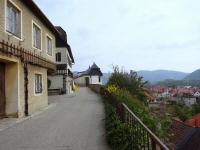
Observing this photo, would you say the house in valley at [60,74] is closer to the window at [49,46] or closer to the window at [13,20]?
the window at [49,46]

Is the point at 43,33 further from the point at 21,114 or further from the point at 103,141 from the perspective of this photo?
the point at 103,141

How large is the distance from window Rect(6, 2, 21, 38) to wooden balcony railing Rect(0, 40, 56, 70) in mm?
711

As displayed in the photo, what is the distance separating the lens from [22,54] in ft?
49.5

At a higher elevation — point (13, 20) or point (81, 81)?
point (13, 20)

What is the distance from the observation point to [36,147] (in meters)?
8.81

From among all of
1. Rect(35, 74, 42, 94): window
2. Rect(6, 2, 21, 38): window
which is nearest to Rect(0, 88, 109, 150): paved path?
Rect(6, 2, 21, 38): window

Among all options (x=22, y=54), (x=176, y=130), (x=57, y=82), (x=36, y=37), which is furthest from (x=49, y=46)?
(x=57, y=82)

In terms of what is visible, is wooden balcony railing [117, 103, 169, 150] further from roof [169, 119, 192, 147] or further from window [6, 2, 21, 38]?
window [6, 2, 21, 38]

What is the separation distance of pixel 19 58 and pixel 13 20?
1594 mm

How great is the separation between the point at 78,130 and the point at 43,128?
1.32m

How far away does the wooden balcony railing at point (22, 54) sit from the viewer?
12.6m

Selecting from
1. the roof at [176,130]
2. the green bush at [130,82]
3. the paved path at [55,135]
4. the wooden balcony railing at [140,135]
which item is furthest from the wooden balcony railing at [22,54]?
the roof at [176,130]

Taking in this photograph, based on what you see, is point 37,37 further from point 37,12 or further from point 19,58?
point 19,58

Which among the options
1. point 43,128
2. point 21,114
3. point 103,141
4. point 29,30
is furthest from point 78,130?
point 29,30
